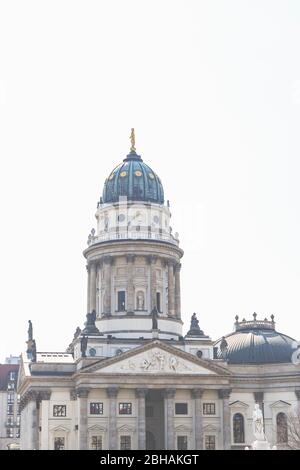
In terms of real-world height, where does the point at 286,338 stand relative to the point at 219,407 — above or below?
above

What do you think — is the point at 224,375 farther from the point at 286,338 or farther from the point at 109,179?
the point at 109,179

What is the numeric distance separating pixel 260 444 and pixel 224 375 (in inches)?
1171

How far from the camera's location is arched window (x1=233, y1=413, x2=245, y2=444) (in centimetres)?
9056

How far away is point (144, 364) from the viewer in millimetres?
84562

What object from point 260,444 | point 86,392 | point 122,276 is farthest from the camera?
point 122,276

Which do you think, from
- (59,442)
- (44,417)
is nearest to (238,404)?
(59,442)

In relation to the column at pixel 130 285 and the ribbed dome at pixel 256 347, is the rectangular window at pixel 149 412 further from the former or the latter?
the column at pixel 130 285

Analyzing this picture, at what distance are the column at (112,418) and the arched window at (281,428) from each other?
1771 centimetres

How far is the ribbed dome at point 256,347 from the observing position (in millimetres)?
95375

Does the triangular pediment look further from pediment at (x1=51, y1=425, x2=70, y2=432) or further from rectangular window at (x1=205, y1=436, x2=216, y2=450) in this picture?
pediment at (x1=51, y1=425, x2=70, y2=432)

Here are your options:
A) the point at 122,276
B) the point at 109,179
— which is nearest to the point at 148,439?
the point at 122,276

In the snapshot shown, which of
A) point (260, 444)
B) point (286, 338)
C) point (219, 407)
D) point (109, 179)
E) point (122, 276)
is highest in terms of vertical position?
point (109, 179)

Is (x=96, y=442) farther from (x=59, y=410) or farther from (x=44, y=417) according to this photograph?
(x=44, y=417)

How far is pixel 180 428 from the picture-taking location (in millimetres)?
85188
